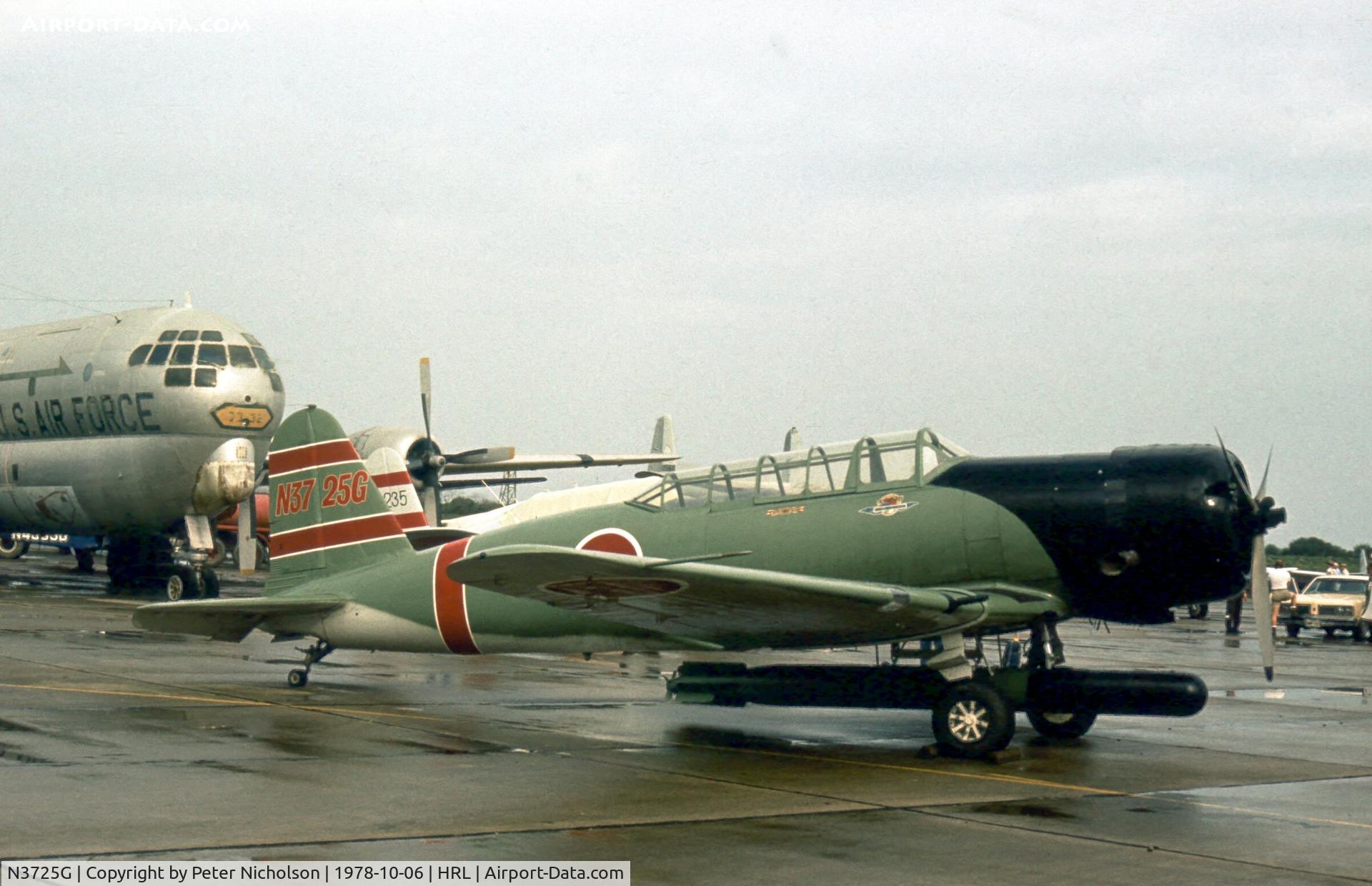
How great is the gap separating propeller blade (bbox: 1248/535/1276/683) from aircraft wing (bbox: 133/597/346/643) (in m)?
8.29

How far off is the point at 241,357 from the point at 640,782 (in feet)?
69.1

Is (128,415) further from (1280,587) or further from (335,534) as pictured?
(1280,587)

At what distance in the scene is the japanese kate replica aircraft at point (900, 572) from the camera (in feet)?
33.6

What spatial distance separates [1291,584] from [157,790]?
31746 millimetres

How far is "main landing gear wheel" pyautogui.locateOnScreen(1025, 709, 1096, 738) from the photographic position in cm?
1149

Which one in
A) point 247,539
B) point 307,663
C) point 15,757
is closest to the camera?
point 15,757

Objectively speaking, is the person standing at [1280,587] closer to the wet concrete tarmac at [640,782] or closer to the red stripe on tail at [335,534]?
the wet concrete tarmac at [640,782]

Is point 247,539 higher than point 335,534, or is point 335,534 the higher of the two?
point 335,534

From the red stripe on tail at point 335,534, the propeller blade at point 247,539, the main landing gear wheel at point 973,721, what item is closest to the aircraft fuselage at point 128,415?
the propeller blade at point 247,539

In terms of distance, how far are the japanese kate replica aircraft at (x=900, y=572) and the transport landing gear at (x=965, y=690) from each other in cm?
2

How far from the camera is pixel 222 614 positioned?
43.7 feet

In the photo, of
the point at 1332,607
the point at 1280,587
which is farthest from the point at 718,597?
the point at 1332,607

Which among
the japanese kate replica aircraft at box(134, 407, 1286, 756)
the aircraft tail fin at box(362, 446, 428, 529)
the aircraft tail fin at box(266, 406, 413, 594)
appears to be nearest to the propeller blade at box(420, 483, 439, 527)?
the aircraft tail fin at box(362, 446, 428, 529)

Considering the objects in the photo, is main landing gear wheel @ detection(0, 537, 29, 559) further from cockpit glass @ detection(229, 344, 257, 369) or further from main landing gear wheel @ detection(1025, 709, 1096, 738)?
main landing gear wheel @ detection(1025, 709, 1096, 738)
